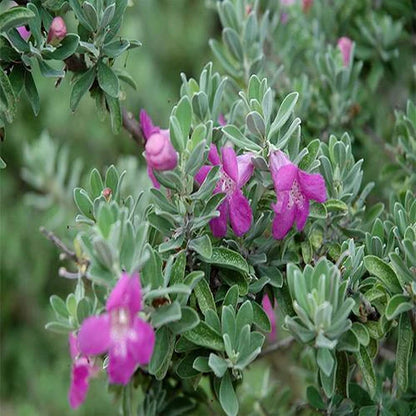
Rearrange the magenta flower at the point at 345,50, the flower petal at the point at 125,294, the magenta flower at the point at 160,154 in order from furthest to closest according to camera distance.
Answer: the magenta flower at the point at 345,50 < the magenta flower at the point at 160,154 < the flower petal at the point at 125,294

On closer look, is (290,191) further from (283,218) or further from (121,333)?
(121,333)

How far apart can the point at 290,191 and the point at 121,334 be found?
0.99 ft

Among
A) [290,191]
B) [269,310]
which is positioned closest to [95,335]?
[290,191]

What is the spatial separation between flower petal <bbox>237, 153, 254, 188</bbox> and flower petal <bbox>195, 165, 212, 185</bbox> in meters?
0.04

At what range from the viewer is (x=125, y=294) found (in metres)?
0.78

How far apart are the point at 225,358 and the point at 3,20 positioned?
1.66 ft

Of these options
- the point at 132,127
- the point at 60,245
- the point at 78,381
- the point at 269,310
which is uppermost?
the point at 132,127

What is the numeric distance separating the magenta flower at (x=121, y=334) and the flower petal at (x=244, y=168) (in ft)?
0.81

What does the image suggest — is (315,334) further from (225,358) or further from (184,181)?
(184,181)

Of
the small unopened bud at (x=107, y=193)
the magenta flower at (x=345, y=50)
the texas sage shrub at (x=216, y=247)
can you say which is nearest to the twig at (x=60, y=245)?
the texas sage shrub at (x=216, y=247)

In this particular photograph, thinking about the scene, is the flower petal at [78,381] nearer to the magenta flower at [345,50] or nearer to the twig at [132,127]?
the twig at [132,127]

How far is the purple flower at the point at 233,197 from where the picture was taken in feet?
3.22

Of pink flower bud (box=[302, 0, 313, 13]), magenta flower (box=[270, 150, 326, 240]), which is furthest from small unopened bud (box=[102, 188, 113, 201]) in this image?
pink flower bud (box=[302, 0, 313, 13])

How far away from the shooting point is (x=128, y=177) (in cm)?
173
